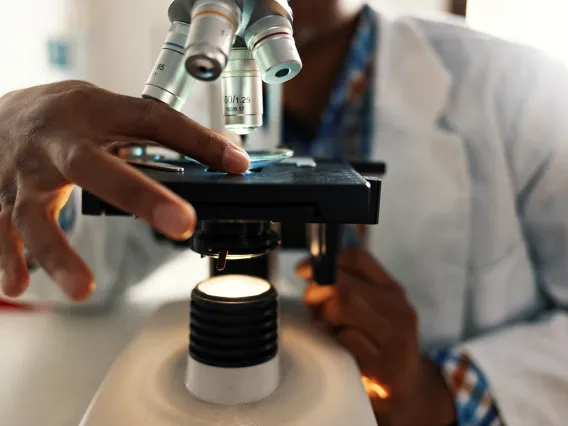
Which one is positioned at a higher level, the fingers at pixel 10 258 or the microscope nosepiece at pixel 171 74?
the microscope nosepiece at pixel 171 74

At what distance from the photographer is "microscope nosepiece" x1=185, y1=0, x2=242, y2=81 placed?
30 centimetres

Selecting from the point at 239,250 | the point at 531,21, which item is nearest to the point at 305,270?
the point at 239,250

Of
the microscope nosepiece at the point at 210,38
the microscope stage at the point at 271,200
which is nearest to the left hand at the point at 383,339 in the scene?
the microscope stage at the point at 271,200

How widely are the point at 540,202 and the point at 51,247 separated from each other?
0.76 meters

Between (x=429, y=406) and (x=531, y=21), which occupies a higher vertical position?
(x=531, y=21)

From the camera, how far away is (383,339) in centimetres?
59

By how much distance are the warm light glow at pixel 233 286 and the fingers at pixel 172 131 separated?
14cm

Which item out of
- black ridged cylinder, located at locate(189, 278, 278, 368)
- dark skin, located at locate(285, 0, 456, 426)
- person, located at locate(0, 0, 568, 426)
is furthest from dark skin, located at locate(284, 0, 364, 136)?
black ridged cylinder, located at locate(189, 278, 278, 368)

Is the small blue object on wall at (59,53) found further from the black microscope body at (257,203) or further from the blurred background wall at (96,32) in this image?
the black microscope body at (257,203)

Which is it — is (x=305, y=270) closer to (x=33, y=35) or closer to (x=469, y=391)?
(x=469, y=391)

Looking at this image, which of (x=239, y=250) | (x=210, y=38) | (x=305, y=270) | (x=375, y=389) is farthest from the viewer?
(x=305, y=270)

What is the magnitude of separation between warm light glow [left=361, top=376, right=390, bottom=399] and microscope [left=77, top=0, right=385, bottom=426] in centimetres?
6

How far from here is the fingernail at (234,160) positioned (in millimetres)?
394

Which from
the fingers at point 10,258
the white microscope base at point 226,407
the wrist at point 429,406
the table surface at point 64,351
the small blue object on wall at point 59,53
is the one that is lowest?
the wrist at point 429,406
